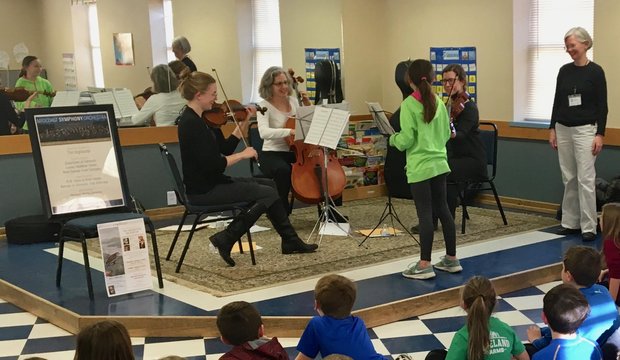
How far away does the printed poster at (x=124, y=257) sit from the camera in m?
5.11

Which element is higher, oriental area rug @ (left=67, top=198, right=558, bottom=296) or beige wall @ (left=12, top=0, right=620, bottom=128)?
beige wall @ (left=12, top=0, right=620, bottom=128)

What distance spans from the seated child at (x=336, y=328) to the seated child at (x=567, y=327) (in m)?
0.65

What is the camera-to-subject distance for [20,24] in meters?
10.5

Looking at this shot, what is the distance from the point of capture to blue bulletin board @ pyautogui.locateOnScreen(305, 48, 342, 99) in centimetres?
860

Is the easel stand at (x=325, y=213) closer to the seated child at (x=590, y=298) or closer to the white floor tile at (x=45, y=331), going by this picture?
the white floor tile at (x=45, y=331)

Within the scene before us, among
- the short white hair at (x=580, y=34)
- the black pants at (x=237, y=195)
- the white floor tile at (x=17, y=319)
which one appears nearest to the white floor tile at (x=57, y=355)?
the white floor tile at (x=17, y=319)

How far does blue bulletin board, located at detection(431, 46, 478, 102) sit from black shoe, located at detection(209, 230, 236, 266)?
2838 mm

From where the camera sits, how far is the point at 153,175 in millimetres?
7879

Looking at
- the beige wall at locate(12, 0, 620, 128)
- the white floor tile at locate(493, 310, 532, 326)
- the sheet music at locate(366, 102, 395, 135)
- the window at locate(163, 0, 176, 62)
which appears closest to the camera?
the white floor tile at locate(493, 310, 532, 326)

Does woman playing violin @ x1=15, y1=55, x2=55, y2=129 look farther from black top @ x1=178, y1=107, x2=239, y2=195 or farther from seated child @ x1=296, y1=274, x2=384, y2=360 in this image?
seated child @ x1=296, y1=274, x2=384, y2=360

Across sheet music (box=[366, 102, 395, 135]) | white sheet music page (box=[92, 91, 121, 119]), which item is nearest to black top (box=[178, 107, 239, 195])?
sheet music (box=[366, 102, 395, 135])

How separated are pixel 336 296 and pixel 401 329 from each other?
1.58 meters

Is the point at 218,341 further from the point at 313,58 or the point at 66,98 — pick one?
the point at 313,58

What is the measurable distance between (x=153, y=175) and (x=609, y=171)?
3.86m
